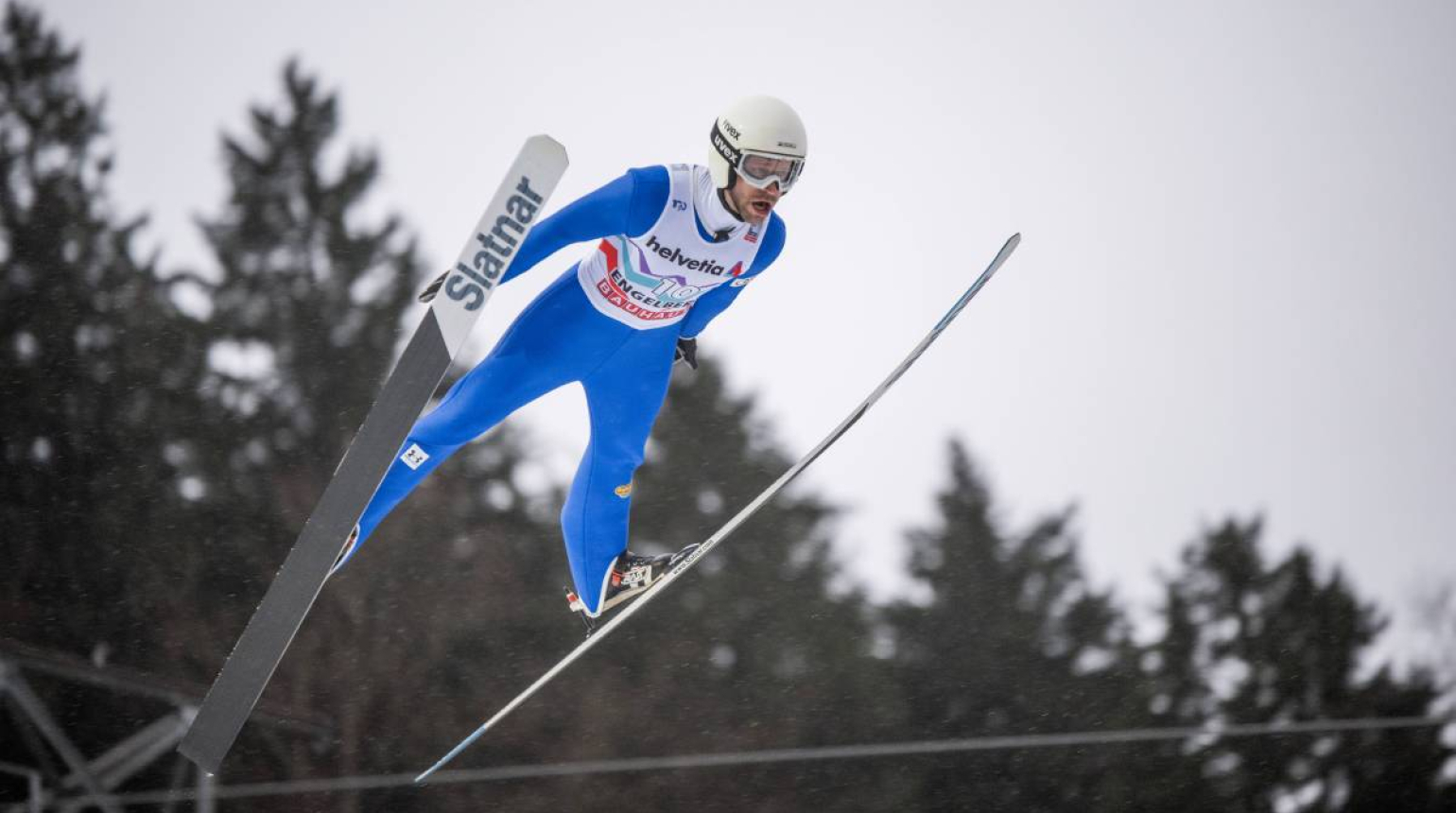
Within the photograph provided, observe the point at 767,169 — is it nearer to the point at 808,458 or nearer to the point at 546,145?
the point at 546,145

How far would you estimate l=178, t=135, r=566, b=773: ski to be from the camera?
2197 millimetres

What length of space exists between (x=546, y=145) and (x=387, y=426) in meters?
0.55

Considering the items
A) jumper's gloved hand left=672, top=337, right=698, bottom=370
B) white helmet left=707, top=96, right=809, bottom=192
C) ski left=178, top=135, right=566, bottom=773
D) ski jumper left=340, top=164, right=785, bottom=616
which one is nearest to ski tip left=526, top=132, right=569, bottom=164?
ski left=178, top=135, right=566, bottom=773

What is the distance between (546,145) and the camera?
217 cm

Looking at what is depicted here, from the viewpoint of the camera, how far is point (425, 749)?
7.72 meters

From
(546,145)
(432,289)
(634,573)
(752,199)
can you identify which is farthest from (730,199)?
(634,573)

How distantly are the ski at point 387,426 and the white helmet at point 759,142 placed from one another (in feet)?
1.12

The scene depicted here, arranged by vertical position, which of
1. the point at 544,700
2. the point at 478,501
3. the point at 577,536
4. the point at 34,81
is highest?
the point at 34,81

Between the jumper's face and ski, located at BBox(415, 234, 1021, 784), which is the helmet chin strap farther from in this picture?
ski, located at BBox(415, 234, 1021, 784)

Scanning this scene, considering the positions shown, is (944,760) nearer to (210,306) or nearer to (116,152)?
(210,306)

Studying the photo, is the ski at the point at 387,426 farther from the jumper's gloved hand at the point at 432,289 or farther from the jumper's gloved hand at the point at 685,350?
the jumper's gloved hand at the point at 685,350

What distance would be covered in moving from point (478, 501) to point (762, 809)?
2810 mm

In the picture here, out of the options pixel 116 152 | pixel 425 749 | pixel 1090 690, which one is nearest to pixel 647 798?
pixel 425 749

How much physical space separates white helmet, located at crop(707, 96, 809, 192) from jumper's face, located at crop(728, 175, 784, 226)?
14 mm
